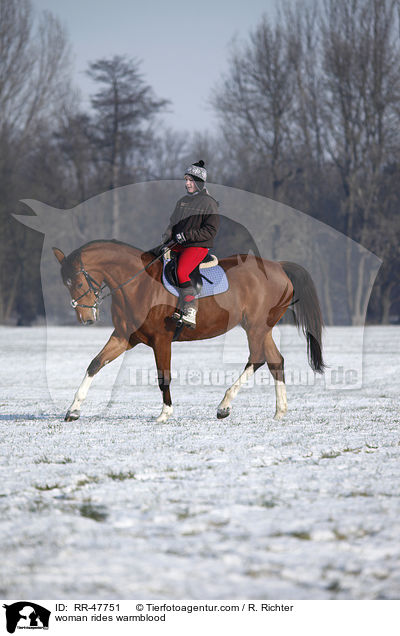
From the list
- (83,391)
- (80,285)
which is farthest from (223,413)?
(80,285)

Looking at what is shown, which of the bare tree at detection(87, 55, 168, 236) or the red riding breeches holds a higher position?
the bare tree at detection(87, 55, 168, 236)

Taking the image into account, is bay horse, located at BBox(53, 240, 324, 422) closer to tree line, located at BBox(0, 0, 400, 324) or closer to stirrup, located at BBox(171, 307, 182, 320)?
stirrup, located at BBox(171, 307, 182, 320)

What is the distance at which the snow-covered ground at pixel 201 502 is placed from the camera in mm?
3109

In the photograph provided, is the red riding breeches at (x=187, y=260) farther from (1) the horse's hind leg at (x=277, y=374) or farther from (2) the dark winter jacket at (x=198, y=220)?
(1) the horse's hind leg at (x=277, y=374)

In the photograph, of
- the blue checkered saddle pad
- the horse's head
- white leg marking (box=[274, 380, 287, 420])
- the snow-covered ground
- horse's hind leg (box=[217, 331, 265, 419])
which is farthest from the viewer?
white leg marking (box=[274, 380, 287, 420])

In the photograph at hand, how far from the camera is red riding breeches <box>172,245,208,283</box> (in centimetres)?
792

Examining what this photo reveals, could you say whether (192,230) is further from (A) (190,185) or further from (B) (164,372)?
(B) (164,372)

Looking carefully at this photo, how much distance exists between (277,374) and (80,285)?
2.61 m

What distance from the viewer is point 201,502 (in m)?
4.32

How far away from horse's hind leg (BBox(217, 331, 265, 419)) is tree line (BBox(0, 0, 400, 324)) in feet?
80.0

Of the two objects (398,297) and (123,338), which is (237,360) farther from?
(398,297)

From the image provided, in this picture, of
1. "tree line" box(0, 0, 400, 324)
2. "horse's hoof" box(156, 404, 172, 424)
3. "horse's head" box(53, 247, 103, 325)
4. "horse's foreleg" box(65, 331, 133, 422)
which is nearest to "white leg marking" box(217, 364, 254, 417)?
"horse's hoof" box(156, 404, 172, 424)

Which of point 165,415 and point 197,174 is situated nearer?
point 197,174

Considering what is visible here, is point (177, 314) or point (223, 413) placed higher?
point (177, 314)
